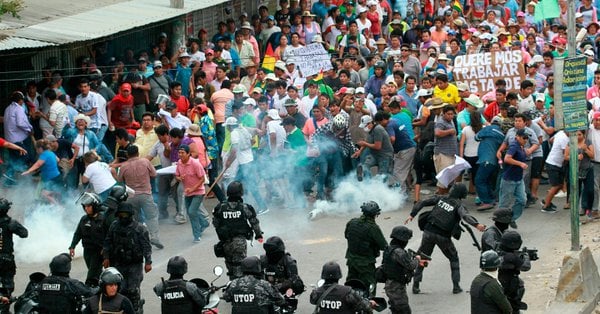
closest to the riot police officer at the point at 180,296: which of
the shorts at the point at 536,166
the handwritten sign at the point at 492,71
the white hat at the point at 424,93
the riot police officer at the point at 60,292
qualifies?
the riot police officer at the point at 60,292

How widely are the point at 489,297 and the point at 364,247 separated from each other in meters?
2.26

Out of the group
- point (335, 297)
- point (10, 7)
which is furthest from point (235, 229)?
point (10, 7)

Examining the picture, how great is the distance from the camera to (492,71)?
22.5 metres

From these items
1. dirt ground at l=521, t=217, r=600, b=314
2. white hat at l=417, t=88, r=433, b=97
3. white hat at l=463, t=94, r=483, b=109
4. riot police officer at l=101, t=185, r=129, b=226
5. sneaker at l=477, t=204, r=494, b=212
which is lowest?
dirt ground at l=521, t=217, r=600, b=314

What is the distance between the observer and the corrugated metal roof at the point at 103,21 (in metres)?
20.5

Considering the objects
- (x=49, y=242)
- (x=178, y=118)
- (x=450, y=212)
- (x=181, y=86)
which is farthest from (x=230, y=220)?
(x=181, y=86)

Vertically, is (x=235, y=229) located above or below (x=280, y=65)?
below

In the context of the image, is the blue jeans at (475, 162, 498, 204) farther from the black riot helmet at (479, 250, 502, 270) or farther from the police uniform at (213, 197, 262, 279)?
the black riot helmet at (479, 250, 502, 270)

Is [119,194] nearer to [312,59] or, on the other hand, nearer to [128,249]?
[128,249]

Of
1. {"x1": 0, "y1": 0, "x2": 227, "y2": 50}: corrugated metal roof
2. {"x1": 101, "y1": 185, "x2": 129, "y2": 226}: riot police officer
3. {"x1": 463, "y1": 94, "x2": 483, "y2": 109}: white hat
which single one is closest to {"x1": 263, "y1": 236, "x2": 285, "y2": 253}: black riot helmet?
{"x1": 101, "y1": 185, "x2": 129, "y2": 226}: riot police officer

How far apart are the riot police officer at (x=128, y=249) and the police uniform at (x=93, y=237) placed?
583 millimetres

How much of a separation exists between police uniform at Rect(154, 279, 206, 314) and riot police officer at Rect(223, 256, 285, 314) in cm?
30

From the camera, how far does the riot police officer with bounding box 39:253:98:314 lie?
1348 centimetres

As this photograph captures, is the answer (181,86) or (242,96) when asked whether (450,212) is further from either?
(181,86)
